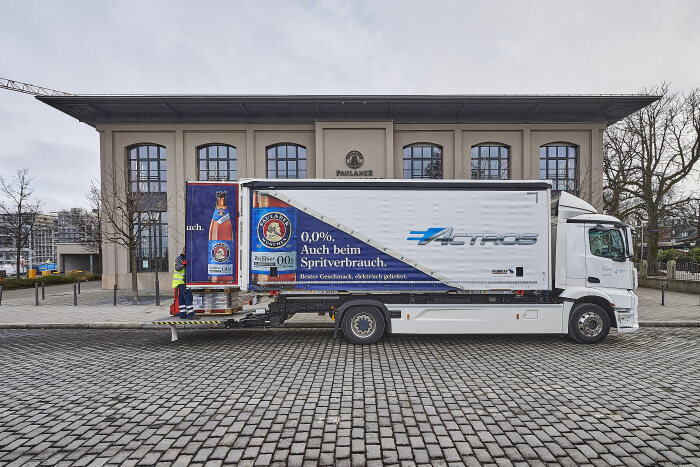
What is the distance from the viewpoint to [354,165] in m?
18.3

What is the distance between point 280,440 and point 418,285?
4.28 metres

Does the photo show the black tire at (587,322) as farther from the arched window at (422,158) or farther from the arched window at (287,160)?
the arched window at (287,160)

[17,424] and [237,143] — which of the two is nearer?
[17,424]

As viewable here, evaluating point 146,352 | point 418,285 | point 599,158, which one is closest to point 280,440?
point 418,285

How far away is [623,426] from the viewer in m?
3.64

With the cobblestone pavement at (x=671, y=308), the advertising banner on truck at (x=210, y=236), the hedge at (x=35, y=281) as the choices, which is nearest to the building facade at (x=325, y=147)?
the cobblestone pavement at (x=671, y=308)

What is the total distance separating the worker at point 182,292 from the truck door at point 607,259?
8.79 meters

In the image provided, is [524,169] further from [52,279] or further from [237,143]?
[52,279]

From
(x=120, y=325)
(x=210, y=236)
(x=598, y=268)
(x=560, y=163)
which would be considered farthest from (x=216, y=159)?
(x=560, y=163)

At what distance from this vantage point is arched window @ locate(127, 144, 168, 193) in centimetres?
1883

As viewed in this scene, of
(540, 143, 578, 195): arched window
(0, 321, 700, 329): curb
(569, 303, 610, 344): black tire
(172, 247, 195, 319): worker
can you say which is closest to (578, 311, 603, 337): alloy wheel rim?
(569, 303, 610, 344): black tire

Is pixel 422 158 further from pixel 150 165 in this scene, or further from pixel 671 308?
pixel 150 165

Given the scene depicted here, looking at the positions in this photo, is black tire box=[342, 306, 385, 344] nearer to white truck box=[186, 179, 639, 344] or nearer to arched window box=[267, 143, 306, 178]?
white truck box=[186, 179, 639, 344]

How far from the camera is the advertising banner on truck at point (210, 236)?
22.5 feet
